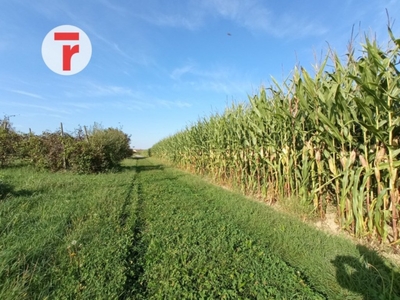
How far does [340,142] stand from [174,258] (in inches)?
124

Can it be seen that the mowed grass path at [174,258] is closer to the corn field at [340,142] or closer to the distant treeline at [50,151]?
the corn field at [340,142]

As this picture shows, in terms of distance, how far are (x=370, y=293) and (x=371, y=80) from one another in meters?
2.44

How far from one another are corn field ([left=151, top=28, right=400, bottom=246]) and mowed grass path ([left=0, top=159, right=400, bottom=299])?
643 mm

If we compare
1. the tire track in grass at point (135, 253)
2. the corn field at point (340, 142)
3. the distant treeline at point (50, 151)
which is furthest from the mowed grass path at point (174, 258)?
the distant treeline at point (50, 151)

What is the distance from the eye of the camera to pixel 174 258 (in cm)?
262

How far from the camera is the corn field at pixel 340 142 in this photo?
9.04ft

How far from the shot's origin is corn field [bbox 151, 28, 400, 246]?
9.04 ft

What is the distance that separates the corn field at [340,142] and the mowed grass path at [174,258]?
25.3 inches

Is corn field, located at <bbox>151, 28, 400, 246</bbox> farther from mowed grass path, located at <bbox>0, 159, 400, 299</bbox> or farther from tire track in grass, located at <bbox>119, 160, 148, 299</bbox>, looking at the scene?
tire track in grass, located at <bbox>119, 160, 148, 299</bbox>

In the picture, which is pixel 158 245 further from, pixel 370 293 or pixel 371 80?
pixel 371 80

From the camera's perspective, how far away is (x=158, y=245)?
2920 mm

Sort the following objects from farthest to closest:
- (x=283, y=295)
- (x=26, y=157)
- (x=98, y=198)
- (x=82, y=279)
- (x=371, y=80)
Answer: (x=26, y=157)
(x=98, y=198)
(x=371, y=80)
(x=82, y=279)
(x=283, y=295)

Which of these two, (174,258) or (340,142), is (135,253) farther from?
(340,142)

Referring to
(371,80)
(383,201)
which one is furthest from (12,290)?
(371,80)
